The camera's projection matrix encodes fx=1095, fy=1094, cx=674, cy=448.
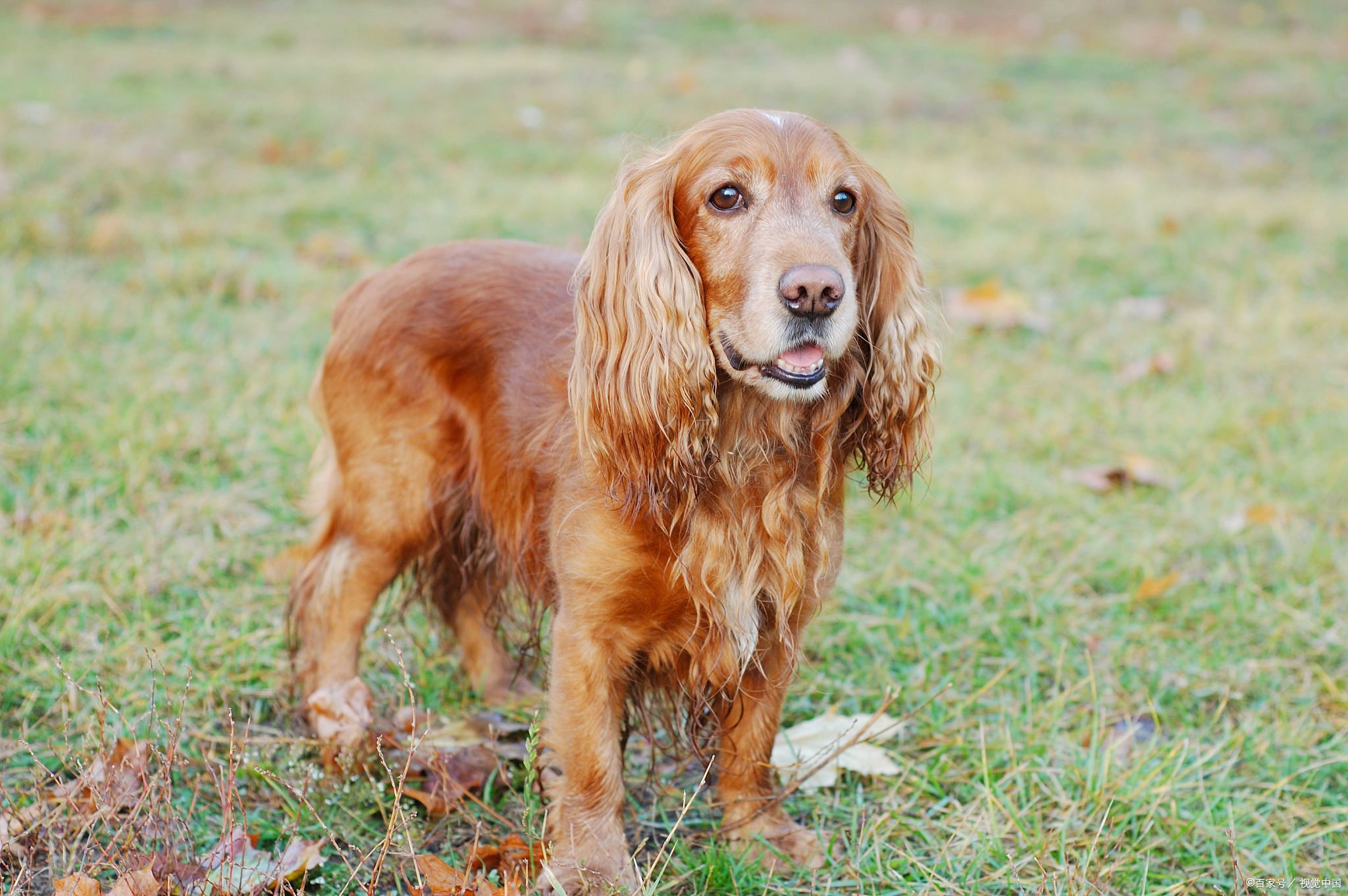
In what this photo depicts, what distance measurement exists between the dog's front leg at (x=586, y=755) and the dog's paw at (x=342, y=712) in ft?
1.87

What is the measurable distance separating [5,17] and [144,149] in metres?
8.06

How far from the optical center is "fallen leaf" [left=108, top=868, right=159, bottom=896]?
6.52ft

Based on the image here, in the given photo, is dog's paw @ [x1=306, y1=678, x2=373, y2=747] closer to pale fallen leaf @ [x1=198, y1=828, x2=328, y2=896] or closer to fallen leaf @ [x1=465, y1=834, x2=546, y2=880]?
pale fallen leaf @ [x1=198, y1=828, x2=328, y2=896]

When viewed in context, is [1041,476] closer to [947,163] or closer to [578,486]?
[578,486]

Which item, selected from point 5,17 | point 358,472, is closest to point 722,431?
point 358,472

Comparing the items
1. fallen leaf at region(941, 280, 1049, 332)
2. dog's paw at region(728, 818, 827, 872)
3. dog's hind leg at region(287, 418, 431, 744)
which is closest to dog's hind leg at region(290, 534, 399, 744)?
dog's hind leg at region(287, 418, 431, 744)

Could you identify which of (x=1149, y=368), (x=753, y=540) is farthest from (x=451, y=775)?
(x=1149, y=368)

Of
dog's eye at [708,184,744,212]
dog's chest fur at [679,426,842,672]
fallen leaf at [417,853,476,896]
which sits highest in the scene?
dog's eye at [708,184,744,212]

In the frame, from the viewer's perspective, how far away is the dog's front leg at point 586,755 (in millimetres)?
2355

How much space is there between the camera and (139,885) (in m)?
2.00

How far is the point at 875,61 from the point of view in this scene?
13.5m

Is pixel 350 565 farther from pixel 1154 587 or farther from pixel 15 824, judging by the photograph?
pixel 1154 587

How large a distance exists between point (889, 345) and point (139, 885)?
5.90 feet

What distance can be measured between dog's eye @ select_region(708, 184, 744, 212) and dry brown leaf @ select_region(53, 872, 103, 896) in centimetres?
173
